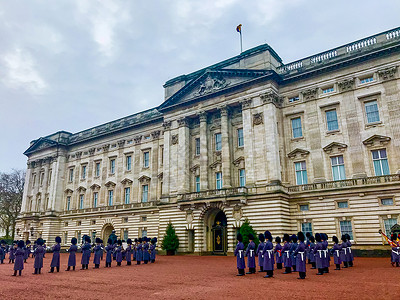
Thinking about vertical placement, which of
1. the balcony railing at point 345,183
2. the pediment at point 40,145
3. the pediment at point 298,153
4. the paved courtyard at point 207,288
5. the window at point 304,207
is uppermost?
the pediment at point 40,145

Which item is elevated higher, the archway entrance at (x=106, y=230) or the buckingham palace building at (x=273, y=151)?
the buckingham palace building at (x=273, y=151)

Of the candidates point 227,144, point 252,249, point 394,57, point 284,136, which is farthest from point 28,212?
point 394,57

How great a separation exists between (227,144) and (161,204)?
10003 millimetres

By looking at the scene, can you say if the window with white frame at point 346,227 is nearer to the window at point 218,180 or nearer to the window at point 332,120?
the window at point 332,120

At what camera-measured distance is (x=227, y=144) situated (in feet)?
113

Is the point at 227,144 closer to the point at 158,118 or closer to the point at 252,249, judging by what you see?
the point at 158,118

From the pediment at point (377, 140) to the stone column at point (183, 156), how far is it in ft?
58.5

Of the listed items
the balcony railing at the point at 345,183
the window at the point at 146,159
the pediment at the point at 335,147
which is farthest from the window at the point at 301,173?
the window at the point at 146,159

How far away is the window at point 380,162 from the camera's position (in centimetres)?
2778

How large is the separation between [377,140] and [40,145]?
50.3 m

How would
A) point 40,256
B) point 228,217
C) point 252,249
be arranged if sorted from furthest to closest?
1. point 228,217
2. point 40,256
3. point 252,249

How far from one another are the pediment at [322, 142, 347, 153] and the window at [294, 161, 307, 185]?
2.46m

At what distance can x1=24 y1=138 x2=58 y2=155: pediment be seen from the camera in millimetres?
54281

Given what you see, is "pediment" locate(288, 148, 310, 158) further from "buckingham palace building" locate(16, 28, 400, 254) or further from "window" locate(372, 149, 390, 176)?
"window" locate(372, 149, 390, 176)
